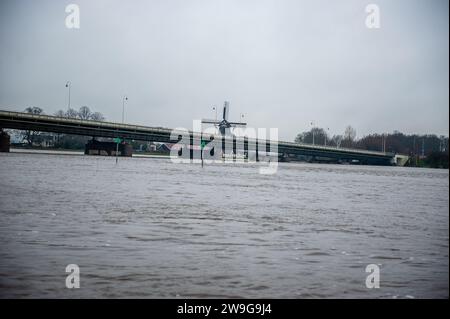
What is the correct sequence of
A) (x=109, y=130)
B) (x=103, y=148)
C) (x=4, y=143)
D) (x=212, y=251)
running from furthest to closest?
(x=103, y=148) → (x=109, y=130) → (x=4, y=143) → (x=212, y=251)

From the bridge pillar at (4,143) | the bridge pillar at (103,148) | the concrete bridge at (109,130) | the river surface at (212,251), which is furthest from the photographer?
the bridge pillar at (103,148)

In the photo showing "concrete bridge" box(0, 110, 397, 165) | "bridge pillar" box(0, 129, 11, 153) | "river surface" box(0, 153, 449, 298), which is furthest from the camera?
"bridge pillar" box(0, 129, 11, 153)

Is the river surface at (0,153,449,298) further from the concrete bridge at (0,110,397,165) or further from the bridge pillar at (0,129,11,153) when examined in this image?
the bridge pillar at (0,129,11,153)

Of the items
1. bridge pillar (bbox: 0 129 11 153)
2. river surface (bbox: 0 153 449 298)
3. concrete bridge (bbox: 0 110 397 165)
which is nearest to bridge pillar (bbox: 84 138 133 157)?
concrete bridge (bbox: 0 110 397 165)

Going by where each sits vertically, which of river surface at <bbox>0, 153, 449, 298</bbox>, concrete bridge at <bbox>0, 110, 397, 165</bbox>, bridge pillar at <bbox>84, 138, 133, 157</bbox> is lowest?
river surface at <bbox>0, 153, 449, 298</bbox>

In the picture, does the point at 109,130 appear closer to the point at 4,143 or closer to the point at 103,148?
the point at 103,148

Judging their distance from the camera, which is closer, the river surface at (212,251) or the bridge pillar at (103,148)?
the river surface at (212,251)

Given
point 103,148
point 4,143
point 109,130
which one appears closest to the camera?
point 4,143

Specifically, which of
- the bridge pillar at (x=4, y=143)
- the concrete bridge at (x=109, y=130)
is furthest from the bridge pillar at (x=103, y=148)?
the bridge pillar at (x=4, y=143)

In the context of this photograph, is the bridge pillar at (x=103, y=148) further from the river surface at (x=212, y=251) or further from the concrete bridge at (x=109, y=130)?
the river surface at (x=212, y=251)

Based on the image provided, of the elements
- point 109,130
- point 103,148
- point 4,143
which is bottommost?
point 103,148

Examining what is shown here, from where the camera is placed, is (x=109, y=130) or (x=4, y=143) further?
(x=109, y=130)

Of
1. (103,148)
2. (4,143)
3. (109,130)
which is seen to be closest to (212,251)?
(4,143)

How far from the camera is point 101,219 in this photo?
17.4 meters
